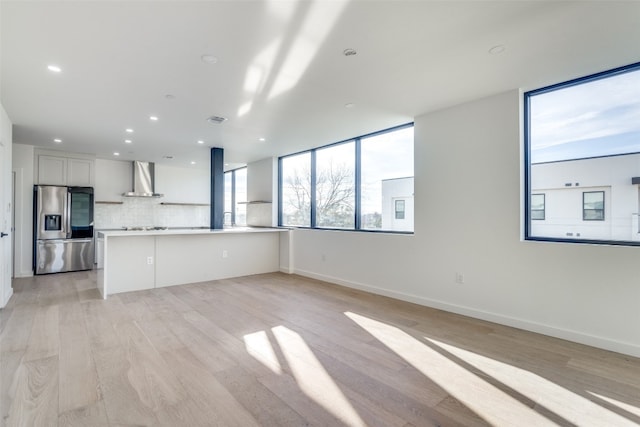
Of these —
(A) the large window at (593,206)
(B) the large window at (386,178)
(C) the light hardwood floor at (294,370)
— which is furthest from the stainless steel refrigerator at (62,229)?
(A) the large window at (593,206)

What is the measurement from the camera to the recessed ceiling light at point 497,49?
2.47 m

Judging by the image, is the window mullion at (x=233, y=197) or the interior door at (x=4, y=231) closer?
the interior door at (x=4, y=231)

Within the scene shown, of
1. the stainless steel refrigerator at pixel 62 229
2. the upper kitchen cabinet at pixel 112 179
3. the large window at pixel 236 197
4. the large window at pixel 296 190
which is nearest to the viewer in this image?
the stainless steel refrigerator at pixel 62 229

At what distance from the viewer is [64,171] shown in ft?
21.0

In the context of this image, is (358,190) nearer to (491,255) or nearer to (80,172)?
(491,255)

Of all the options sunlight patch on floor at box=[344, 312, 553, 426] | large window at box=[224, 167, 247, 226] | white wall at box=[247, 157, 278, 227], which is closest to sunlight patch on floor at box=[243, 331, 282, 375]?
sunlight patch on floor at box=[344, 312, 553, 426]

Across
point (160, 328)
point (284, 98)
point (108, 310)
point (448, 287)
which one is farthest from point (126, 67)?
point (448, 287)

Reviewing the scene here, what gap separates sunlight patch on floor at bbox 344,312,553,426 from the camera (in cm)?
183

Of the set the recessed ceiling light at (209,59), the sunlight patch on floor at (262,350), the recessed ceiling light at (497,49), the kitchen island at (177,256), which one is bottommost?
the sunlight patch on floor at (262,350)

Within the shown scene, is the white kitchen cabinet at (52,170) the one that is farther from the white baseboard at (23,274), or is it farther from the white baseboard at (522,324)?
the white baseboard at (522,324)

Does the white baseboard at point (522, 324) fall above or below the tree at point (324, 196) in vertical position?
below

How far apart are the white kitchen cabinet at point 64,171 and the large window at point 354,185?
4289 mm

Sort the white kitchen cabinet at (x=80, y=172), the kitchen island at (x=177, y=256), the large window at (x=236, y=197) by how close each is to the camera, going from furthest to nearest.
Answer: the large window at (x=236, y=197), the white kitchen cabinet at (x=80, y=172), the kitchen island at (x=177, y=256)

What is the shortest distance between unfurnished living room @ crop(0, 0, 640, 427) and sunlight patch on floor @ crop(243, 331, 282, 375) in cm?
2
